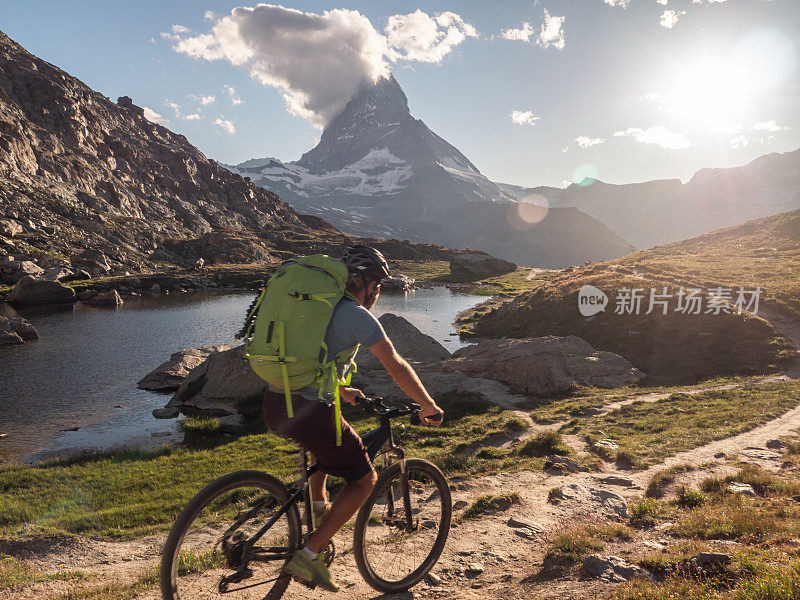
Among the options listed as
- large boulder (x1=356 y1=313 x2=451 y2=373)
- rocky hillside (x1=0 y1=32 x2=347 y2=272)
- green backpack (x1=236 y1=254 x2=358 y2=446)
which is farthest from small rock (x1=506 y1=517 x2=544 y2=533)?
rocky hillside (x1=0 y1=32 x2=347 y2=272)

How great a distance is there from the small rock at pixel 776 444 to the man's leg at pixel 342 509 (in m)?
14.6

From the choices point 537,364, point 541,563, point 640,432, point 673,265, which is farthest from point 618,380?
point 673,265

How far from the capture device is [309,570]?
5.17 m

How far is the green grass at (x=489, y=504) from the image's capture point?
9.03 m

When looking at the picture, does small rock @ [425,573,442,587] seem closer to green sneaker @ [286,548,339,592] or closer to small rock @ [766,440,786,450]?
green sneaker @ [286,548,339,592]

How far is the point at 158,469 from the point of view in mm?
16438

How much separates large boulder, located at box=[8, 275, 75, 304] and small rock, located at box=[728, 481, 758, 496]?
9403 cm

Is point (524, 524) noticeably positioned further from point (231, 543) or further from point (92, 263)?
point (92, 263)

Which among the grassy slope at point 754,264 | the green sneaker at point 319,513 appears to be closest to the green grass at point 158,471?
the green sneaker at point 319,513

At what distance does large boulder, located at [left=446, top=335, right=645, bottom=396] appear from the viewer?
79.8 ft

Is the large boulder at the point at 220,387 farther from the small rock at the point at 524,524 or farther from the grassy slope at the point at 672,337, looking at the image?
the grassy slope at the point at 672,337

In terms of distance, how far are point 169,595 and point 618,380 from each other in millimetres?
25866

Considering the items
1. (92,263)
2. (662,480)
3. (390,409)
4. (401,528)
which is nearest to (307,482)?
(390,409)

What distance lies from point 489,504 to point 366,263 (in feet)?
22.1
